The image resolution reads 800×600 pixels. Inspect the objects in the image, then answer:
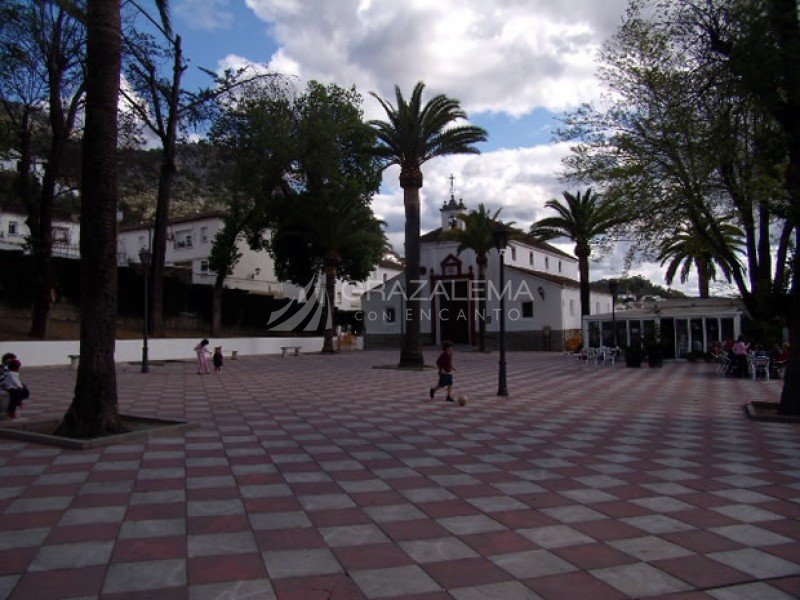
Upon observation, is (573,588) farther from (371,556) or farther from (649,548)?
(371,556)

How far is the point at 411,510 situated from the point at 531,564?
1552mm

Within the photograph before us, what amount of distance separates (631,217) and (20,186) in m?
25.9

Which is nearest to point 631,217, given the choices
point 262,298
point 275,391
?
point 275,391

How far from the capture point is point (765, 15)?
34.9 ft

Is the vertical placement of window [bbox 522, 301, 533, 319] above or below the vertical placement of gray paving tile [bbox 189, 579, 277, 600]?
above

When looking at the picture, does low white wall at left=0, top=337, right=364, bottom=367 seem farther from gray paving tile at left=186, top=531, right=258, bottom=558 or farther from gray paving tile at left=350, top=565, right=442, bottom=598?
gray paving tile at left=350, top=565, right=442, bottom=598

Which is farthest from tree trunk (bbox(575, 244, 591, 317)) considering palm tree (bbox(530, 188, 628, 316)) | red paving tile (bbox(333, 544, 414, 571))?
red paving tile (bbox(333, 544, 414, 571))

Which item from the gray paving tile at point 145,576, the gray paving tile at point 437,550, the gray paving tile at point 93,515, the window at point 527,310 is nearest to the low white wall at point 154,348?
the window at point 527,310

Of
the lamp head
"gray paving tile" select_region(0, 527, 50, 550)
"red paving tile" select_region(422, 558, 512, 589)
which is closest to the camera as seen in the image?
"red paving tile" select_region(422, 558, 512, 589)

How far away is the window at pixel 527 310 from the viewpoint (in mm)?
45875

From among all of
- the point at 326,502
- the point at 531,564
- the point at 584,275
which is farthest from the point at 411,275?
the point at 531,564

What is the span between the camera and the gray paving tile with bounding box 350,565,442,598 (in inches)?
155

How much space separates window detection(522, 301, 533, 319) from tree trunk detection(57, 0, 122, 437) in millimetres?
39186

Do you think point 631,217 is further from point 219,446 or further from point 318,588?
point 318,588
